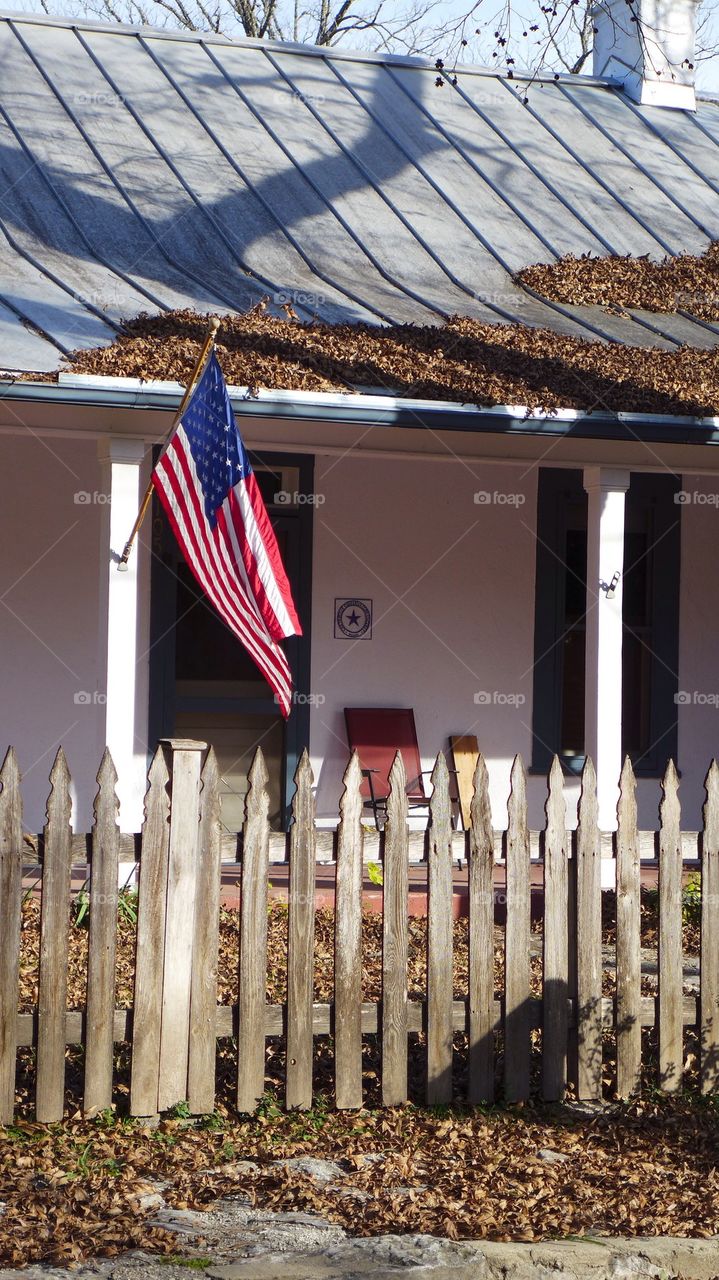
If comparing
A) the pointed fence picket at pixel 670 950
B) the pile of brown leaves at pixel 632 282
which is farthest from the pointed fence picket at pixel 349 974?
the pile of brown leaves at pixel 632 282

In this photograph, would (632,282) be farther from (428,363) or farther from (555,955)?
(555,955)

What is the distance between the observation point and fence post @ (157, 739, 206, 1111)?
4344 millimetres

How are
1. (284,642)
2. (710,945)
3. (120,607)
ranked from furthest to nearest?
1. (284,642)
2. (120,607)
3. (710,945)

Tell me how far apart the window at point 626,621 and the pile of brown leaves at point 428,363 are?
62.0 inches

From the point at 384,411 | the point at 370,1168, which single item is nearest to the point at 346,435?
the point at 384,411

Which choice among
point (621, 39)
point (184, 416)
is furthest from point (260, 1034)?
point (621, 39)

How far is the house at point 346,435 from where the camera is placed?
751 cm

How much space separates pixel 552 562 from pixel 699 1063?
5305mm

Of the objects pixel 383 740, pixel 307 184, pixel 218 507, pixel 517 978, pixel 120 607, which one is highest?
pixel 307 184

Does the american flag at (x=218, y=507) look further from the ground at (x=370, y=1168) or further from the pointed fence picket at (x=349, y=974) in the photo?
the ground at (x=370, y=1168)

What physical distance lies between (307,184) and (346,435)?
3.34 m

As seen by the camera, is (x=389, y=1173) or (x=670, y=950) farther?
(x=670, y=950)

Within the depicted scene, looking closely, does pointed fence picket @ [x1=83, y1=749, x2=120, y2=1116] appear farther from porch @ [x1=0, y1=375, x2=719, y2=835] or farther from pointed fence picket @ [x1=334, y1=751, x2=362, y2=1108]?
porch @ [x1=0, y1=375, x2=719, y2=835]

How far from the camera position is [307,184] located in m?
10.4
